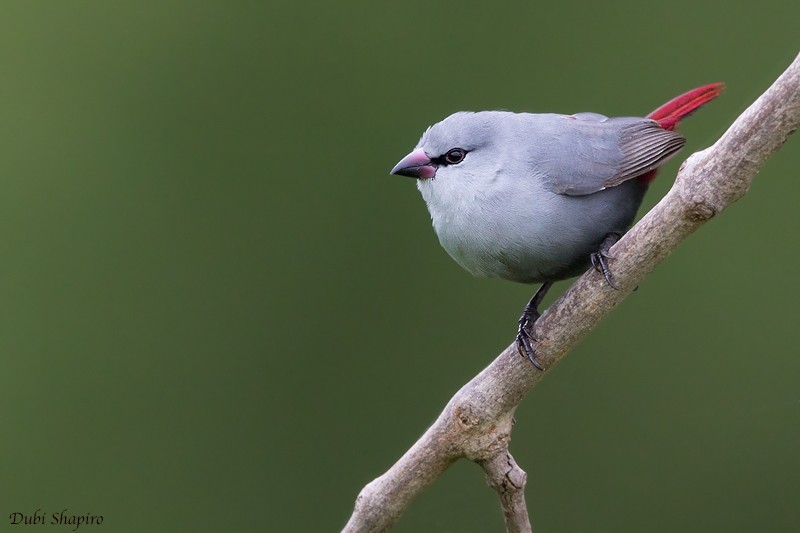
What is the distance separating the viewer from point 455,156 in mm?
3473

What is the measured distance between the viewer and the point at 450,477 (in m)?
5.37

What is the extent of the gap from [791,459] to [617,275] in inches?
112

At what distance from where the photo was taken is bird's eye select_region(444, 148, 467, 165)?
346cm

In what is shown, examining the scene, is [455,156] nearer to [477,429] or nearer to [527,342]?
[527,342]

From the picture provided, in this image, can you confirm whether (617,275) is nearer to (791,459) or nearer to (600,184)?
(600,184)

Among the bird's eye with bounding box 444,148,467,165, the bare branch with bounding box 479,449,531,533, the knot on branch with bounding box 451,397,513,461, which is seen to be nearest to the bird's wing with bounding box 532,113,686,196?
the bird's eye with bounding box 444,148,467,165

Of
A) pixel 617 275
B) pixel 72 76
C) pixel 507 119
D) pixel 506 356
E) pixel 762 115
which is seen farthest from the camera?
pixel 72 76

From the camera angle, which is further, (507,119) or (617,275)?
(507,119)

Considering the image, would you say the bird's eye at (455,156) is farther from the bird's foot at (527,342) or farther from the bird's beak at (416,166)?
the bird's foot at (527,342)

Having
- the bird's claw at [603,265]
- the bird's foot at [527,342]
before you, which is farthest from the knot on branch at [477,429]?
the bird's claw at [603,265]

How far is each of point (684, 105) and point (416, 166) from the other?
1.06 m

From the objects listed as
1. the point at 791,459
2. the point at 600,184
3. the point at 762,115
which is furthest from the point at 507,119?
the point at 791,459

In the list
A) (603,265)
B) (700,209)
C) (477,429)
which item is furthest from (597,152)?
(477,429)

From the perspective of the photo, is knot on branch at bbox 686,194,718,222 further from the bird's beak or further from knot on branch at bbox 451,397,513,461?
the bird's beak
